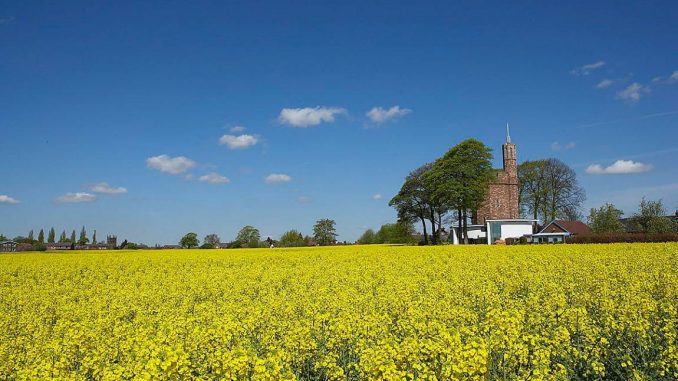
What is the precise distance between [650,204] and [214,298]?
68966mm

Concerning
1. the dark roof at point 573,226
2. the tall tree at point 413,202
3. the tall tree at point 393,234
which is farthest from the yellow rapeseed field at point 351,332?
the tall tree at point 393,234

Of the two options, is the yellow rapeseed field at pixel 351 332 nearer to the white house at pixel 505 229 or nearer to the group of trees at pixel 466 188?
the group of trees at pixel 466 188

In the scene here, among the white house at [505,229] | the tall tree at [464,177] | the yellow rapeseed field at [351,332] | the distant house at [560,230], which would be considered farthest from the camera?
the white house at [505,229]

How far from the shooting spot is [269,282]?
16391 mm

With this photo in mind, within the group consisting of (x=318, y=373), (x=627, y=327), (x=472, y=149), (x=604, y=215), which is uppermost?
(x=472, y=149)

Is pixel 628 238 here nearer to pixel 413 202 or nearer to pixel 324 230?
pixel 413 202

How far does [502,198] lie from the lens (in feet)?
270

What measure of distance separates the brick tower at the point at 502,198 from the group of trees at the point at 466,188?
2848 millimetres

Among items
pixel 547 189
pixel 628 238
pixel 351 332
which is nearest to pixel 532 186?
pixel 547 189

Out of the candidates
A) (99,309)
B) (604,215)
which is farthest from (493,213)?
(99,309)

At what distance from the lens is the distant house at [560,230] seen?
70000mm

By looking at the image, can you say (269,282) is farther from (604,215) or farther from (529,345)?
(604,215)

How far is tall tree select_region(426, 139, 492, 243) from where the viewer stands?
58.5 m

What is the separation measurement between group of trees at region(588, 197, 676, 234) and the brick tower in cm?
1247
